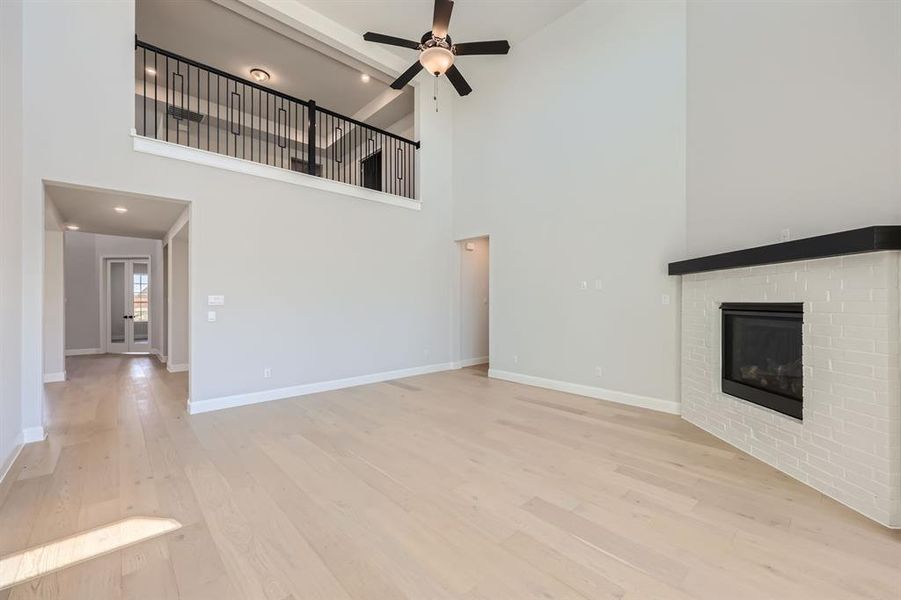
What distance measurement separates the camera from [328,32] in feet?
17.4

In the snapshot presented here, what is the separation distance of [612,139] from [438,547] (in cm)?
468

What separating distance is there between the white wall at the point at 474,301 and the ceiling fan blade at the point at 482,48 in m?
3.23

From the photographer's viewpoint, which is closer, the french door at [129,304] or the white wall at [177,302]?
the white wall at [177,302]

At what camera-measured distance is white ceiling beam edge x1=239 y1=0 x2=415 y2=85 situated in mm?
4875

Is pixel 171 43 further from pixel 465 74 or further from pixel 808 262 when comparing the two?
pixel 808 262

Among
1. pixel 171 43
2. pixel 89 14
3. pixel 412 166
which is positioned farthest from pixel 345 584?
pixel 171 43

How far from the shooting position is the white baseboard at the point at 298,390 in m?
4.17

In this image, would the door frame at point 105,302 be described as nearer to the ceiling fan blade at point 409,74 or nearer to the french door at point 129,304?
the french door at point 129,304

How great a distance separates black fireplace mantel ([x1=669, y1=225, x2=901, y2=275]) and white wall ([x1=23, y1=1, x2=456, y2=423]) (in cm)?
408

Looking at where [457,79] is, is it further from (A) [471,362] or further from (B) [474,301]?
(A) [471,362]

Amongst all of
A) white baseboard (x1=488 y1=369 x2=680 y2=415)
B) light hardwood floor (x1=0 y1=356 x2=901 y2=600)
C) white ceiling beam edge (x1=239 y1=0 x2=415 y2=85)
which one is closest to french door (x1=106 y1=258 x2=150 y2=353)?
light hardwood floor (x1=0 y1=356 x2=901 y2=600)

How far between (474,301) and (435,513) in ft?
17.1

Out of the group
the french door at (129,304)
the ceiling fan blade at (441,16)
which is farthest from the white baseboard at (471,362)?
the french door at (129,304)

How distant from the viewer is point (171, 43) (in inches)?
228
